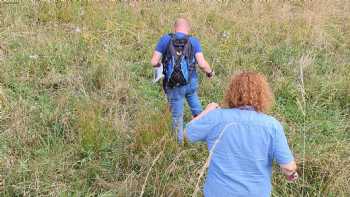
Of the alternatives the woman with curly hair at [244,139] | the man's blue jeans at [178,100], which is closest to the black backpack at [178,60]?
the man's blue jeans at [178,100]

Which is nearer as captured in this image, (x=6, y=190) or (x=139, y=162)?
(x=6, y=190)

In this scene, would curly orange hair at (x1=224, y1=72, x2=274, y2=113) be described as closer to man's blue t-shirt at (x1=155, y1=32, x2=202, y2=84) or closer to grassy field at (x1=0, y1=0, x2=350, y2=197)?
grassy field at (x1=0, y1=0, x2=350, y2=197)

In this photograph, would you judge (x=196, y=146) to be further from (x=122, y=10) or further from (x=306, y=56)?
(x=122, y=10)

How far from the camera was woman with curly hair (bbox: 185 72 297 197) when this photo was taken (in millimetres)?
2797

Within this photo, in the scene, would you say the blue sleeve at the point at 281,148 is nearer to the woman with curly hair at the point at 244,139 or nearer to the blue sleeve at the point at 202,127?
the woman with curly hair at the point at 244,139

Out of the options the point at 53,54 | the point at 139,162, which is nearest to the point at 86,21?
the point at 53,54

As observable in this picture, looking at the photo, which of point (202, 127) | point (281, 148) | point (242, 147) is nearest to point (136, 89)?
point (202, 127)

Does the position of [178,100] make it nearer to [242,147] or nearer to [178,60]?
[178,60]

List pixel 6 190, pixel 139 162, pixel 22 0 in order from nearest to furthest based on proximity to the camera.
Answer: pixel 6 190
pixel 139 162
pixel 22 0

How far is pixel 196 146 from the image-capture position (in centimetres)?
452

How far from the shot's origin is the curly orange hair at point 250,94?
114 inches

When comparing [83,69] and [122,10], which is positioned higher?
[122,10]

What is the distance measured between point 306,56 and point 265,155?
4.03m

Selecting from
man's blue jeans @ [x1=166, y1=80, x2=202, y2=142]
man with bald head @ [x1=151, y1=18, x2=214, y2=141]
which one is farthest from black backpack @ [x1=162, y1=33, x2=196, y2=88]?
man's blue jeans @ [x1=166, y1=80, x2=202, y2=142]
